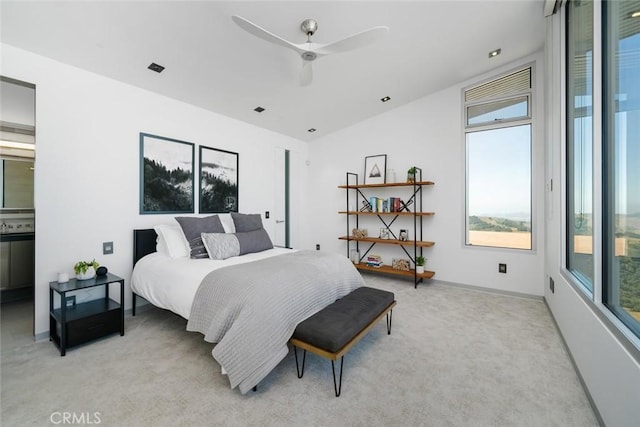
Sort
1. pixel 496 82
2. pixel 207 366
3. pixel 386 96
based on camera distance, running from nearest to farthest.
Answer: pixel 207 366 < pixel 496 82 < pixel 386 96

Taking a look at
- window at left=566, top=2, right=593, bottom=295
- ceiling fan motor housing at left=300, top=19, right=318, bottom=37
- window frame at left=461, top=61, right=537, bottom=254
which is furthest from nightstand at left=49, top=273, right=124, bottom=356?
window frame at left=461, top=61, right=537, bottom=254

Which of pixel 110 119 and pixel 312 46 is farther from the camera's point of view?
pixel 110 119

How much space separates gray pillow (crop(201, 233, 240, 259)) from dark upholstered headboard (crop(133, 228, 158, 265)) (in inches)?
29.6

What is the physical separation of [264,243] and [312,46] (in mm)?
2174

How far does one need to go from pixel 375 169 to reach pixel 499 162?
6.12ft

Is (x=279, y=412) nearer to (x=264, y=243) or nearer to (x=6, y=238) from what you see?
(x=264, y=243)

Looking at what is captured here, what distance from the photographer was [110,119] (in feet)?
9.43

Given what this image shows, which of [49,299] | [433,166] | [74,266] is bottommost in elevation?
[49,299]

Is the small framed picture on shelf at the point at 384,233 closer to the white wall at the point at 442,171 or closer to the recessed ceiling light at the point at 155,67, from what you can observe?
the white wall at the point at 442,171

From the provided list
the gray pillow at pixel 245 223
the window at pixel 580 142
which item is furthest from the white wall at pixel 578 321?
the gray pillow at pixel 245 223

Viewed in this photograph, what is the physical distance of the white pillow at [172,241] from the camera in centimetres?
293

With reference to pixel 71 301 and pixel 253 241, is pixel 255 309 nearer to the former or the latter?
pixel 253 241

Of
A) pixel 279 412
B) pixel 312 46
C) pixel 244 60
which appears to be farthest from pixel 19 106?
pixel 279 412

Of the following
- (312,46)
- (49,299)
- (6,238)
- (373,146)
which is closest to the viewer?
(312,46)
